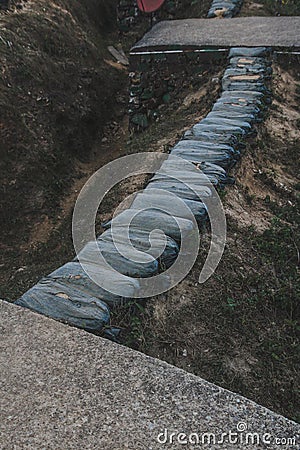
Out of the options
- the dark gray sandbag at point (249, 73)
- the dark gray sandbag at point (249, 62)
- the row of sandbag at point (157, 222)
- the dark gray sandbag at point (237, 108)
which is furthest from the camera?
the dark gray sandbag at point (249, 62)

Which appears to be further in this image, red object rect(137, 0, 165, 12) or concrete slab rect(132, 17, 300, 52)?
red object rect(137, 0, 165, 12)

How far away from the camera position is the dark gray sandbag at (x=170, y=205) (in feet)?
11.0

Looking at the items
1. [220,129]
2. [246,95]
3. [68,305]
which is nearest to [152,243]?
[68,305]

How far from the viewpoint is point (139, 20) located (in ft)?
31.7

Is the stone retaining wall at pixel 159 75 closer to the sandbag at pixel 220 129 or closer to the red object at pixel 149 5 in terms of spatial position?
the sandbag at pixel 220 129

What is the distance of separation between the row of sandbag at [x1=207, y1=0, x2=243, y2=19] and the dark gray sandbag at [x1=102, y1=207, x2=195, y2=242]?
5624 millimetres

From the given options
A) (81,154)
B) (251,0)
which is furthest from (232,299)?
(251,0)

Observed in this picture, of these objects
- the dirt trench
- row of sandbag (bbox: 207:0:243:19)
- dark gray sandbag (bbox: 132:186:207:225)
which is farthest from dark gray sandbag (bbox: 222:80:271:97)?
row of sandbag (bbox: 207:0:243:19)

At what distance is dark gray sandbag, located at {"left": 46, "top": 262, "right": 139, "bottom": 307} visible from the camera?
8.69 ft

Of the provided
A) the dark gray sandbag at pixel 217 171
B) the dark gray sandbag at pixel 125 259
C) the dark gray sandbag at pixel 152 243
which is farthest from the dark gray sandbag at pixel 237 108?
the dark gray sandbag at pixel 125 259

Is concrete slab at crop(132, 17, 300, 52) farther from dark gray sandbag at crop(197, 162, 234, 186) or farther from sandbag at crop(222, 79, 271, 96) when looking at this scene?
dark gray sandbag at crop(197, 162, 234, 186)

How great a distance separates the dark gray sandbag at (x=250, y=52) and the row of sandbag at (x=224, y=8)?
6.93ft

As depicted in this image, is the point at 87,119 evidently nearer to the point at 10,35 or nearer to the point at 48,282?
the point at 10,35

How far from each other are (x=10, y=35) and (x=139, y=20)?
136 inches
